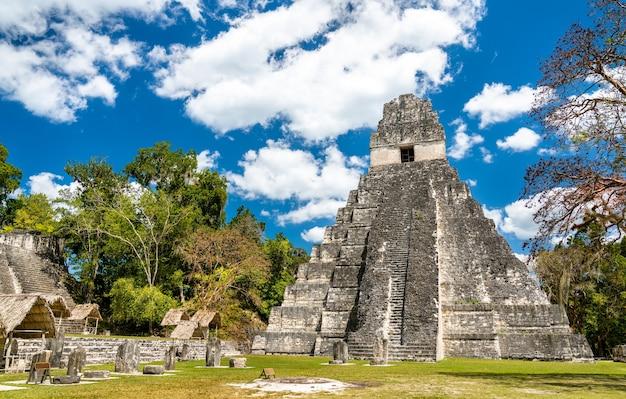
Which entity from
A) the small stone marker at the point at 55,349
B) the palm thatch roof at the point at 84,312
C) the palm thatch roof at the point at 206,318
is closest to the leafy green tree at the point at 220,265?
the palm thatch roof at the point at 206,318

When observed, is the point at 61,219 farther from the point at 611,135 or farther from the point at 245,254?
the point at 611,135

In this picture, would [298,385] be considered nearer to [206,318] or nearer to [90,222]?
[206,318]

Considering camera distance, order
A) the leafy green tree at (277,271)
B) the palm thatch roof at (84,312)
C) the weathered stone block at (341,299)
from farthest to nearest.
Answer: the leafy green tree at (277,271), the palm thatch roof at (84,312), the weathered stone block at (341,299)

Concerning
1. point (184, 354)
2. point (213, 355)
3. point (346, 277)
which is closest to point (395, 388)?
point (213, 355)

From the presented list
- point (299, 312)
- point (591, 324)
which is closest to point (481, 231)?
point (299, 312)

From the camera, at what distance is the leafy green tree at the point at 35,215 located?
1102 inches

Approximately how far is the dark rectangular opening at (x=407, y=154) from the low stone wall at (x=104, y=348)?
1279 cm

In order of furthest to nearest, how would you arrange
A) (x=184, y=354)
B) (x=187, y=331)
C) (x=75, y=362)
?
(x=187, y=331) → (x=184, y=354) → (x=75, y=362)

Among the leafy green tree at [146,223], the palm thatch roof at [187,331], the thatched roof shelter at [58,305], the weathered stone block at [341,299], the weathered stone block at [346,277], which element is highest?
the leafy green tree at [146,223]

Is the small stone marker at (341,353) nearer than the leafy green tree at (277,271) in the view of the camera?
Yes

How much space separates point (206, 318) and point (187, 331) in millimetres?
1541

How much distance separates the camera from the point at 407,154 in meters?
23.9

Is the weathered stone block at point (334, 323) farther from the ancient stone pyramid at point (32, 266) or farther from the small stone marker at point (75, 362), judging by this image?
the ancient stone pyramid at point (32, 266)

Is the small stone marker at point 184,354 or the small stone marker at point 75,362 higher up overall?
the small stone marker at point 75,362
